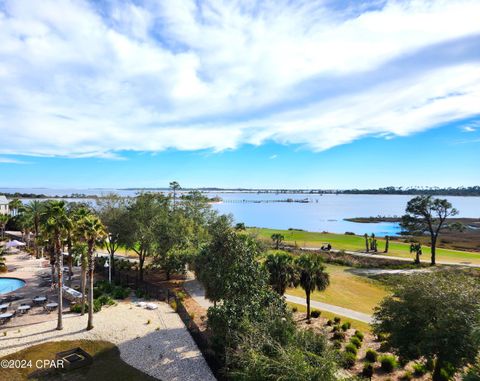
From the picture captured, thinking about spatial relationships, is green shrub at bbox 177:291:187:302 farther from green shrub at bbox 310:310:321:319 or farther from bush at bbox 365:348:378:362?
bush at bbox 365:348:378:362

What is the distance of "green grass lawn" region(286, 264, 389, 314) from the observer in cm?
2988

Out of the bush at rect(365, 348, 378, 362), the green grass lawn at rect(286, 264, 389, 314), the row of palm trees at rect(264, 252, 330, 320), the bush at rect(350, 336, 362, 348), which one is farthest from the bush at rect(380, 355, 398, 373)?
the green grass lawn at rect(286, 264, 389, 314)

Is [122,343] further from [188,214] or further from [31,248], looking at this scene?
[31,248]

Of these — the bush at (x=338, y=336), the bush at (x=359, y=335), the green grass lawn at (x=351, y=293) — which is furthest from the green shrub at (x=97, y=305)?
the bush at (x=359, y=335)

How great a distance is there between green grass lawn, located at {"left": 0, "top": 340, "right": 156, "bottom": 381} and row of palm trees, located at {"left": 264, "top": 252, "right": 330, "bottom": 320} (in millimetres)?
12596

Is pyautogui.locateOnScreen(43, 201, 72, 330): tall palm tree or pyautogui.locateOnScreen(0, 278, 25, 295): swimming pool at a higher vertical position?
pyautogui.locateOnScreen(43, 201, 72, 330): tall palm tree

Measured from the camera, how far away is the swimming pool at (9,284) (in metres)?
29.5

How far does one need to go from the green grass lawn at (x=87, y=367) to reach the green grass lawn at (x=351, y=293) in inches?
784

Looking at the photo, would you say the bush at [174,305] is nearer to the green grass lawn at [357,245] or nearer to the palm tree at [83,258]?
the palm tree at [83,258]

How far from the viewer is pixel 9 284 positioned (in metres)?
31.2

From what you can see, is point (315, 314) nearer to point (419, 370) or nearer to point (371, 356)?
point (371, 356)

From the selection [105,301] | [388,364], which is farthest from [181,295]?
[388,364]

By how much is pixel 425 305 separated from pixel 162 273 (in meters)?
29.6

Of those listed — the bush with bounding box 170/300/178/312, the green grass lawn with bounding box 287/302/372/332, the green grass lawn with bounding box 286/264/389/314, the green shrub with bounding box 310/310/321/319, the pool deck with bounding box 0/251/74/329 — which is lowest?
the green grass lawn with bounding box 286/264/389/314
